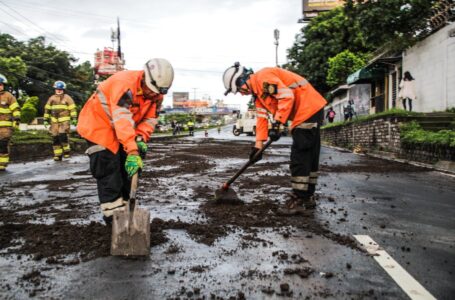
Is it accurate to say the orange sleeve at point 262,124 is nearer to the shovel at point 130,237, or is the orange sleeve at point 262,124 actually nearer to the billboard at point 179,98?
the shovel at point 130,237

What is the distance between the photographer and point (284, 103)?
16.5ft

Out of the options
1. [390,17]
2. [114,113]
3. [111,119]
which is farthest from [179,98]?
[114,113]

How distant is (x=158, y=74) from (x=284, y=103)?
5.32 ft

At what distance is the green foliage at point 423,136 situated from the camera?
381 inches

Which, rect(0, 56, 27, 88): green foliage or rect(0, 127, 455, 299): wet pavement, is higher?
rect(0, 56, 27, 88): green foliage

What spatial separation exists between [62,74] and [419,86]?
132 feet

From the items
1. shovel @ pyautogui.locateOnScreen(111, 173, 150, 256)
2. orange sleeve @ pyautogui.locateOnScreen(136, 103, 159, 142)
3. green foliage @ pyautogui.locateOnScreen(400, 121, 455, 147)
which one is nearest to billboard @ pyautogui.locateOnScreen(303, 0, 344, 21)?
green foliage @ pyautogui.locateOnScreen(400, 121, 455, 147)

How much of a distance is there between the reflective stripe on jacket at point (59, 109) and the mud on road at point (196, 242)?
203 inches

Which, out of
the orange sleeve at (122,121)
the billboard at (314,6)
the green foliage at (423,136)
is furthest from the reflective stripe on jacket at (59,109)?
the billboard at (314,6)

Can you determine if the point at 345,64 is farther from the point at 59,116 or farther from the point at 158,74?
the point at 158,74

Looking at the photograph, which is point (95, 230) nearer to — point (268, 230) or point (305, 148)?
point (268, 230)

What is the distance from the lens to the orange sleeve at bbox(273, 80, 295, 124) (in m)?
5.03

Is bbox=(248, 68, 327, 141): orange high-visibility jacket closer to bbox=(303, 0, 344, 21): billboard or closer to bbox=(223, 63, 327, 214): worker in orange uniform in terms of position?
bbox=(223, 63, 327, 214): worker in orange uniform

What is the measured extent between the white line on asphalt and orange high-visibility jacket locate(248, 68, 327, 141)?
5.92 ft
